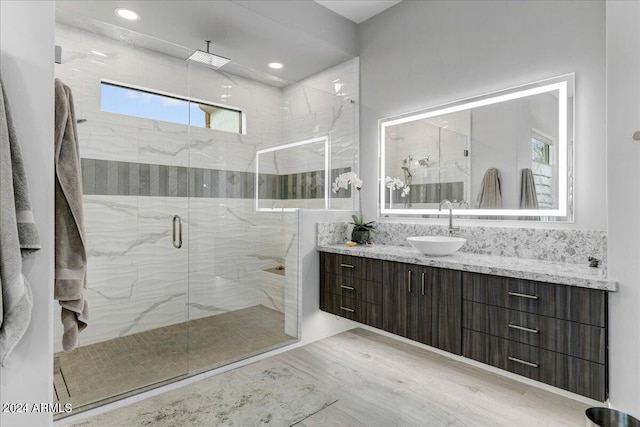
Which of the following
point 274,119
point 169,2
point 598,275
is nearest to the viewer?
point 598,275

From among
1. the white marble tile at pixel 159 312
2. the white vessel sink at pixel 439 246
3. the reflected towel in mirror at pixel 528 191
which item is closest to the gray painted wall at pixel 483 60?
the reflected towel in mirror at pixel 528 191

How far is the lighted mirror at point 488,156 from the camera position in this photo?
2.32 metres

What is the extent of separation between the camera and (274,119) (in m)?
3.10

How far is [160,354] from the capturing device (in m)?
2.52

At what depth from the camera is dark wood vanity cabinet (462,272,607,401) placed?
1638 mm

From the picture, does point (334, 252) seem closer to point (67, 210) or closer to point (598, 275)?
point (598, 275)

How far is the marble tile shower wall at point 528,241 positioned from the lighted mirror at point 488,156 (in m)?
0.11

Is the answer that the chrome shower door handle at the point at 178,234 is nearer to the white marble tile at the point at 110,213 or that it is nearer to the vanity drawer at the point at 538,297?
the white marble tile at the point at 110,213

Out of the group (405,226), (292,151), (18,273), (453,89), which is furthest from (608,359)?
(292,151)

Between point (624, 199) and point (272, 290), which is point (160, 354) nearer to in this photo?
point (272, 290)

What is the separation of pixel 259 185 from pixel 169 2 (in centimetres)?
153

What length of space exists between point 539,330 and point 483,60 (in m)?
1.99

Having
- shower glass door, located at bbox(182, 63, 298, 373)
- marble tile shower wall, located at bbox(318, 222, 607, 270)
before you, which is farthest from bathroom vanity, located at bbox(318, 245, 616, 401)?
shower glass door, located at bbox(182, 63, 298, 373)

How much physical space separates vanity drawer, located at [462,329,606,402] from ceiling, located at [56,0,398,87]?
2.61 metres
